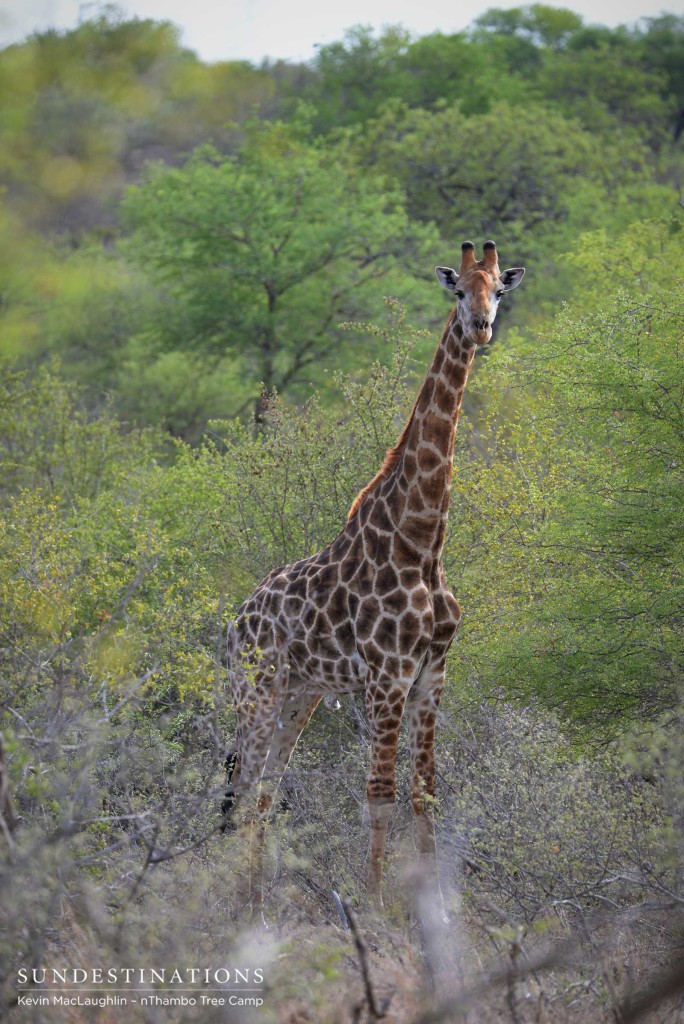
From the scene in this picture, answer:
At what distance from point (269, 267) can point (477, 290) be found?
621 inches

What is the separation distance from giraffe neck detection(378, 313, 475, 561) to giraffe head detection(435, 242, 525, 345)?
279mm

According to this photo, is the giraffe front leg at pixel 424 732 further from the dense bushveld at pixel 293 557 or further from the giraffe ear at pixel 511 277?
the giraffe ear at pixel 511 277

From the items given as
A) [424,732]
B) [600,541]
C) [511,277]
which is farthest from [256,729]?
[511,277]

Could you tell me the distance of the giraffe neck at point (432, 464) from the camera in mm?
7688

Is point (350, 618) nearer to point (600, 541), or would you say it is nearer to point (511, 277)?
point (511, 277)

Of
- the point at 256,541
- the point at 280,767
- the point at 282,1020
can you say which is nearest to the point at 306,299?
the point at 256,541

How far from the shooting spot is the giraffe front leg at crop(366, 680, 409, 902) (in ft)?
24.7

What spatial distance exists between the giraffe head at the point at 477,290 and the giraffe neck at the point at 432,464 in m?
0.28

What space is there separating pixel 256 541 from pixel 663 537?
12.4ft

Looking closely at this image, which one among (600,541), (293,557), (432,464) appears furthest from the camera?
(293,557)

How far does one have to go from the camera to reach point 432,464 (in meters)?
7.73

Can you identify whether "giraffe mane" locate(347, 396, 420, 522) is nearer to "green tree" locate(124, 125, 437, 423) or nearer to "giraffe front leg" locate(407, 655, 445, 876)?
"giraffe front leg" locate(407, 655, 445, 876)

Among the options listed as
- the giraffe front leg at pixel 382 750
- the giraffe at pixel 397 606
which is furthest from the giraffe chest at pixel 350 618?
the giraffe front leg at pixel 382 750

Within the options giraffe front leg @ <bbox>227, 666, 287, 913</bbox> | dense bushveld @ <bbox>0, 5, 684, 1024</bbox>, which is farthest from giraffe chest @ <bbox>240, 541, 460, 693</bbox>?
dense bushveld @ <bbox>0, 5, 684, 1024</bbox>
